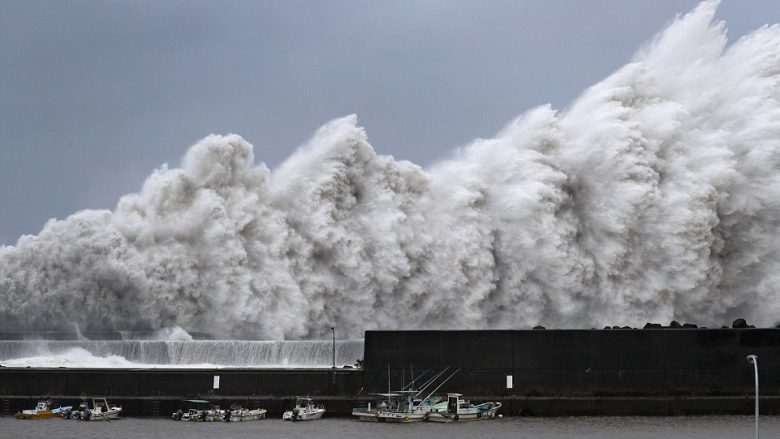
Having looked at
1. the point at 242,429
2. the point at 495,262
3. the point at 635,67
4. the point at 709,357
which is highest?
the point at 635,67

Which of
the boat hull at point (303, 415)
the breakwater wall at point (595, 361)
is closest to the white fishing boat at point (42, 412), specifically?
the boat hull at point (303, 415)

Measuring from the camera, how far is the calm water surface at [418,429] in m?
29.9

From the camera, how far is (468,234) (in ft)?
153

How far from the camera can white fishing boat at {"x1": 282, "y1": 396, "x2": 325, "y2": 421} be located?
33.8 m

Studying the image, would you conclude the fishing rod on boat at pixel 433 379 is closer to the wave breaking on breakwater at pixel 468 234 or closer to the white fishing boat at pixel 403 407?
the white fishing boat at pixel 403 407

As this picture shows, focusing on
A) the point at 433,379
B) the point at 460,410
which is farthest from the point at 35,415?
the point at 460,410

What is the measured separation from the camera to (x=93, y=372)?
36000 millimetres

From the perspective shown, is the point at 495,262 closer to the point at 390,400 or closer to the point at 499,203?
the point at 499,203

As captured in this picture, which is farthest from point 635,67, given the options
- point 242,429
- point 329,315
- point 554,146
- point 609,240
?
point 242,429

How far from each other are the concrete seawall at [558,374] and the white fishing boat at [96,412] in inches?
43.5

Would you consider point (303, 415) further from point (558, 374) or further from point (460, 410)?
point (558, 374)

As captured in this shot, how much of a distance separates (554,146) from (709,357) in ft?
50.9

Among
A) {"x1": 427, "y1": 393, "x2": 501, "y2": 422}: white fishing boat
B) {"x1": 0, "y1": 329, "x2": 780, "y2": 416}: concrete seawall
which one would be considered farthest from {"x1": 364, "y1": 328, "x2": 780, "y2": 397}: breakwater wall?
{"x1": 427, "y1": 393, "x2": 501, "y2": 422}: white fishing boat

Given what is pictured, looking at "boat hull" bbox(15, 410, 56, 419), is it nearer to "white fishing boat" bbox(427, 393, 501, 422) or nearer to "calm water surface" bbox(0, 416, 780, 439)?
"calm water surface" bbox(0, 416, 780, 439)
